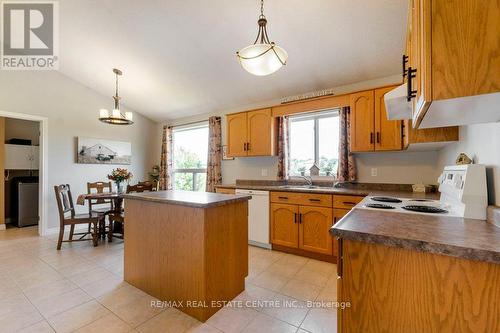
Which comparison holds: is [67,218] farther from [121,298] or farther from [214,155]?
[214,155]

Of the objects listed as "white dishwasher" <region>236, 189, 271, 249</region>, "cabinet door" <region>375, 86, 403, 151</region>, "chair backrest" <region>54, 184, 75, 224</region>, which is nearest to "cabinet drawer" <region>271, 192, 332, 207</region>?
"white dishwasher" <region>236, 189, 271, 249</region>

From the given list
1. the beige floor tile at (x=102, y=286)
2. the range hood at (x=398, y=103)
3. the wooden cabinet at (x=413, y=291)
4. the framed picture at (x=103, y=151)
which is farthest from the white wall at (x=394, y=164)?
the framed picture at (x=103, y=151)

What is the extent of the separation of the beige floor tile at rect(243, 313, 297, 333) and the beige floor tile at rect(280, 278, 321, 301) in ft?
1.26

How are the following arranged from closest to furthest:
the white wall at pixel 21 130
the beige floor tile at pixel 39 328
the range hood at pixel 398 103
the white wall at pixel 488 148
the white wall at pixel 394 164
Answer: the white wall at pixel 488 148 → the range hood at pixel 398 103 → the beige floor tile at pixel 39 328 → the white wall at pixel 394 164 → the white wall at pixel 21 130

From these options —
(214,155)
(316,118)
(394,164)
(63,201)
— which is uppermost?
(316,118)

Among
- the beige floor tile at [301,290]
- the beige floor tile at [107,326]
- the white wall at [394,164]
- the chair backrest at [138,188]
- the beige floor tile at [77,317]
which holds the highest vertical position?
the white wall at [394,164]

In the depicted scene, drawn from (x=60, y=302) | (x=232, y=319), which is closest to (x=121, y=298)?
(x=60, y=302)

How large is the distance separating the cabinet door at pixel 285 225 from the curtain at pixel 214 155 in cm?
168

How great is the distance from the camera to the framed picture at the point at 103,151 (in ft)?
14.6

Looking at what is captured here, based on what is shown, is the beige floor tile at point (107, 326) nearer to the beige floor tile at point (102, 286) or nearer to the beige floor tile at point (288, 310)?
the beige floor tile at point (102, 286)

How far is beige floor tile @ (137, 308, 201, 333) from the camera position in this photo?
161 centimetres

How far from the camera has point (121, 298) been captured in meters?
1.99

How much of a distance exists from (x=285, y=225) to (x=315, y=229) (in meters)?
0.41

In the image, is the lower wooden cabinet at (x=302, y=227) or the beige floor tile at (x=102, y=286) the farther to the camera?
the lower wooden cabinet at (x=302, y=227)
